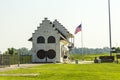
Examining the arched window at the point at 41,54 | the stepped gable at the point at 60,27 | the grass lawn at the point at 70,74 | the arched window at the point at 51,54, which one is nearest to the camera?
the grass lawn at the point at 70,74

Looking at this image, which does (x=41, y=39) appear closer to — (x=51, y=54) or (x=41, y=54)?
(x=41, y=54)

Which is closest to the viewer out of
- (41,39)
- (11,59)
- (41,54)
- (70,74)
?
(70,74)

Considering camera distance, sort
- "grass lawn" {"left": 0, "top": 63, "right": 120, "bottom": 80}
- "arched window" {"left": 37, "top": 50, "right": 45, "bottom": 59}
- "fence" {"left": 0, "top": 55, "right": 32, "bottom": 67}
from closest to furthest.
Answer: "grass lawn" {"left": 0, "top": 63, "right": 120, "bottom": 80} < "fence" {"left": 0, "top": 55, "right": 32, "bottom": 67} < "arched window" {"left": 37, "top": 50, "right": 45, "bottom": 59}

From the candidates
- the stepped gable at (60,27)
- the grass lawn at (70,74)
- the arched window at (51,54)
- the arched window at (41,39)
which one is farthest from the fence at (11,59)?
the grass lawn at (70,74)

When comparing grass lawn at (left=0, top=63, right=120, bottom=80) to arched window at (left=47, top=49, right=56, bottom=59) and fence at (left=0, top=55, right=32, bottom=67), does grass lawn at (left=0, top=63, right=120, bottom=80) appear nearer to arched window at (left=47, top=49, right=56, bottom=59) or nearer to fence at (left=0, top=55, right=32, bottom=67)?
fence at (left=0, top=55, right=32, bottom=67)

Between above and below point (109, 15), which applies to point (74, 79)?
below

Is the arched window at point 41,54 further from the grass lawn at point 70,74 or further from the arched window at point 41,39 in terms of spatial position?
the grass lawn at point 70,74

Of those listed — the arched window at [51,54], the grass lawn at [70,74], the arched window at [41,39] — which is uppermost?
the arched window at [41,39]

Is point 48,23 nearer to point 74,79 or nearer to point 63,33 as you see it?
point 63,33

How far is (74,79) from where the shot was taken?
969 inches

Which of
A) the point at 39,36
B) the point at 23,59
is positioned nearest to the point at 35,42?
the point at 39,36

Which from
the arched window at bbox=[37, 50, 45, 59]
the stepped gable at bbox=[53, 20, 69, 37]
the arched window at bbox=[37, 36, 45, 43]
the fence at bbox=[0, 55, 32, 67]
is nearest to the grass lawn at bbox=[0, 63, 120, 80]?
the fence at bbox=[0, 55, 32, 67]

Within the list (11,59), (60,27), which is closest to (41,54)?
(60,27)

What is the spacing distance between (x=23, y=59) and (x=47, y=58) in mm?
7954
